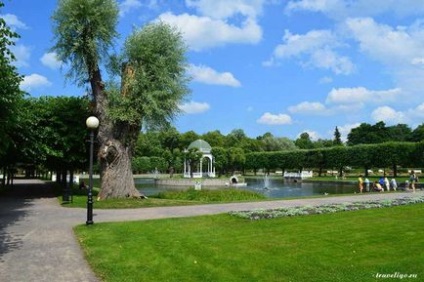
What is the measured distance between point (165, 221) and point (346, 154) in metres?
67.8

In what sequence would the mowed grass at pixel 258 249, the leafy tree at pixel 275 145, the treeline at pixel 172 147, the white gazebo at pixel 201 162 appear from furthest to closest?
the leafy tree at pixel 275 145 < the white gazebo at pixel 201 162 < the treeline at pixel 172 147 < the mowed grass at pixel 258 249

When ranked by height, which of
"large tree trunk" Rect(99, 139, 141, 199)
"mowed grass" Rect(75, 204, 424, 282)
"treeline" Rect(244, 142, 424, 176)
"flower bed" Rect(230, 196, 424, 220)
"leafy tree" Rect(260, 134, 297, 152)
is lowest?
"mowed grass" Rect(75, 204, 424, 282)

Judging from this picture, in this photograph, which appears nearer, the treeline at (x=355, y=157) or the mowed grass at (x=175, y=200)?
the mowed grass at (x=175, y=200)

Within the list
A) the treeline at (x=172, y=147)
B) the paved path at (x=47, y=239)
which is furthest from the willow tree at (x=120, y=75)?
the paved path at (x=47, y=239)

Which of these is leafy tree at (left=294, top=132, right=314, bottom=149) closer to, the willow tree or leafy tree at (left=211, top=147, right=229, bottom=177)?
leafy tree at (left=211, top=147, right=229, bottom=177)

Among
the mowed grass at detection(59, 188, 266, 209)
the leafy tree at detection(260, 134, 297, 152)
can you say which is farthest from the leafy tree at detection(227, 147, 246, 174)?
the mowed grass at detection(59, 188, 266, 209)

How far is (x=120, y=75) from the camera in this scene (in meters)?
27.0

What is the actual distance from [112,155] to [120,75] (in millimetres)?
5135

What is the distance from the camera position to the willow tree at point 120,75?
25250 mm

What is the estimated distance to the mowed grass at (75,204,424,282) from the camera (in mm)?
8602

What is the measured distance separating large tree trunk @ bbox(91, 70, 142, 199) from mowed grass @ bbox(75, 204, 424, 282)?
Result: 1059cm

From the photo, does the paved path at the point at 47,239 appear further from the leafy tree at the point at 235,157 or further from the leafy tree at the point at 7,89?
the leafy tree at the point at 235,157

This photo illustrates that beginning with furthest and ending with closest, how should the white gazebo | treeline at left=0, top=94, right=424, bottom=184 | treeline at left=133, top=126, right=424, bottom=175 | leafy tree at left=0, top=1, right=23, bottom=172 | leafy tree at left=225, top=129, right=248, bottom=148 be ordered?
leafy tree at left=225, top=129, right=248, bottom=148 < the white gazebo < treeline at left=133, top=126, right=424, bottom=175 < treeline at left=0, top=94, right=424, bottom=184 < leafy tree at left=0, top=1, right=23, bottom=172

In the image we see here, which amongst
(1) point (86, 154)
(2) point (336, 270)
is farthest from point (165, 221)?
(1) point (86, 154)
